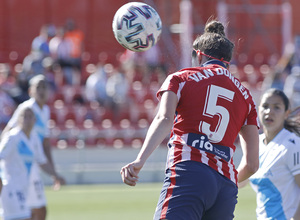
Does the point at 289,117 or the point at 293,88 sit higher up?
the point at 289,117

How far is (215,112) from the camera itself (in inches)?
167

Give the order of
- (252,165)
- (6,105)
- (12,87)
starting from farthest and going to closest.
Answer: (12,87) < (6,105) < (252,165)

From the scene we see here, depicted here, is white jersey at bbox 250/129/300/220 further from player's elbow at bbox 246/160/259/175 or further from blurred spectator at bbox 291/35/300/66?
blurred spectator at bbox 291/35/300/66

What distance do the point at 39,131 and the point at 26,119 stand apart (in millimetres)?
1282

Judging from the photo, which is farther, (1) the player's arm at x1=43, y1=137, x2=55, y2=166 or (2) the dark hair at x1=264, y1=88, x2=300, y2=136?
(1) the player's arm at x1=43, y1=137, x2=55, y2=166

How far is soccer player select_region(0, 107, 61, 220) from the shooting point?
7344 mm

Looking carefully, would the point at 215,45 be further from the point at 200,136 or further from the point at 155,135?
the point at 155,135

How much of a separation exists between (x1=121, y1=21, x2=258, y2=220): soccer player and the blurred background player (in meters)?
1.05

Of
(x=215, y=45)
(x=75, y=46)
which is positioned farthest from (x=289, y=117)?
(x=75, y=46)

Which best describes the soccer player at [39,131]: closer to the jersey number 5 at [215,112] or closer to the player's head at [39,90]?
the player's head at [39,90]

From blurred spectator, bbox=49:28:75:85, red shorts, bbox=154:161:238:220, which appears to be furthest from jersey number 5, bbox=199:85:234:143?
blurred spectator, bbox=49:28:75:85

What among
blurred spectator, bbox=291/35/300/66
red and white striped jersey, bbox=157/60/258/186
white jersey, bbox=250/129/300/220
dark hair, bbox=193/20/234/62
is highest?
dark hair, bbox=193/20/234/62

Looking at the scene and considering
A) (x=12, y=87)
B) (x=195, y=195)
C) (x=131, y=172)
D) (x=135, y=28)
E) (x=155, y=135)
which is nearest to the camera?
(x=131, y=172)

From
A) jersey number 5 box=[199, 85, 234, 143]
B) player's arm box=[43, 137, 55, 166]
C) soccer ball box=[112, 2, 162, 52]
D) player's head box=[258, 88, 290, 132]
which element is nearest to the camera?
jersey number 5 box=[199, 85, 234, 143]
